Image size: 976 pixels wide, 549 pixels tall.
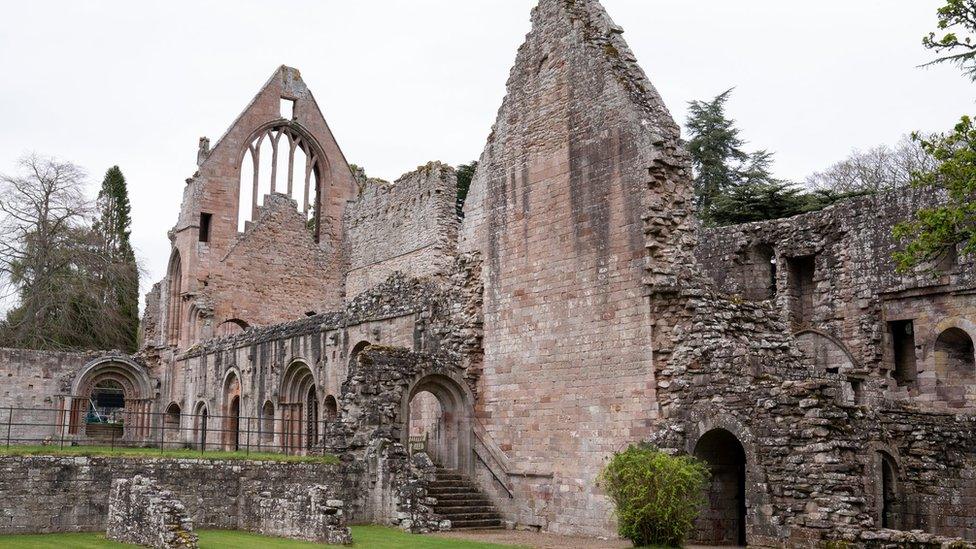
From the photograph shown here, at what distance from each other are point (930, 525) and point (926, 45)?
25.2 ft

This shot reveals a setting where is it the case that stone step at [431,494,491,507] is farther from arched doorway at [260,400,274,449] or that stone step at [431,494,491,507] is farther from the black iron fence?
arched doorway at [260,400,274,449]

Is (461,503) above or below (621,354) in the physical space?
below

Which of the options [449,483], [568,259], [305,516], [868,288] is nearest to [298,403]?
[449,483]

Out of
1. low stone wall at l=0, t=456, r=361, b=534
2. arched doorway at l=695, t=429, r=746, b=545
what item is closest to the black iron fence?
low stone wall at l=0, t=456, r=361, b=534

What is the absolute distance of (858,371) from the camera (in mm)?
21891

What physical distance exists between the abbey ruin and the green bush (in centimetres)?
79

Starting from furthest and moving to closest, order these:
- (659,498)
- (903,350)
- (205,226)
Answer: (205,226), (903,350), (659,498)

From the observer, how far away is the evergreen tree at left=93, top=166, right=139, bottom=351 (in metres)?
38.8

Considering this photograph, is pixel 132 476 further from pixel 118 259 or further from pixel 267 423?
pixel 118 259

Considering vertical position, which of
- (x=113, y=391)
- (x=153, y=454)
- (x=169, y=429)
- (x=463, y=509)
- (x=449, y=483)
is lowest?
(x=463, y=509)

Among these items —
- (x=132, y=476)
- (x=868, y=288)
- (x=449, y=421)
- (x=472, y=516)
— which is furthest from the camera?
(x=868, y=288)

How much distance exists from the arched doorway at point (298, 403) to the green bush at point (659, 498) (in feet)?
47.5

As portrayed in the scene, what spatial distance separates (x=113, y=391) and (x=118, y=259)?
5336 mm

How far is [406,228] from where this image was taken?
31.7m
